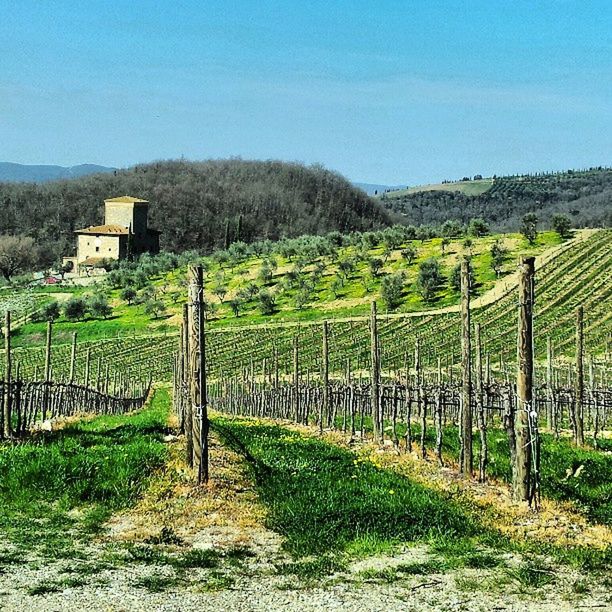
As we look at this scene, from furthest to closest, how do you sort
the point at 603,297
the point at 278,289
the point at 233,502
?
the point at 278,289, the point at 603,297, the point at 233,502

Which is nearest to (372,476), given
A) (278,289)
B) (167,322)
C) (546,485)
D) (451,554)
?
(546,485)

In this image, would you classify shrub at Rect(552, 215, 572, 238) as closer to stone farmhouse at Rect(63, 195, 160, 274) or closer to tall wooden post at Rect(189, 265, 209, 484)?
stone farmhouse at Rect(63, 195, 160, 274)

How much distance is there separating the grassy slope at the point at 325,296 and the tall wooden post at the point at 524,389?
66423 millimetres

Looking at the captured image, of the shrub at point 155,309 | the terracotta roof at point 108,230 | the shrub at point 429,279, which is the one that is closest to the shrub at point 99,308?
the shrub at point 155,309

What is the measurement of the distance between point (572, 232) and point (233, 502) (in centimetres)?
9174

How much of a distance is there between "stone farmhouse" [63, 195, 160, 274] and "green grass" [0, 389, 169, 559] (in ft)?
448

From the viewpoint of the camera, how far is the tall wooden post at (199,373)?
496 inches

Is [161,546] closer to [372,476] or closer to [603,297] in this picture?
[372,476]

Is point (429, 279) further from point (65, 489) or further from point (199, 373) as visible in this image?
point (65, 489)

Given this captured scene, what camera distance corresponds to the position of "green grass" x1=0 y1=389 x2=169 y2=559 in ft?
32.7

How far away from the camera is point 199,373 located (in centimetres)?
1330

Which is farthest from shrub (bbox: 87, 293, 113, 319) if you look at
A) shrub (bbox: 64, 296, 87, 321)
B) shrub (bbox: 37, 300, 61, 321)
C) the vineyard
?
the vineyard

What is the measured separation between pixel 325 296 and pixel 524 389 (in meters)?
77.2

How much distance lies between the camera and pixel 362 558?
9.20m
